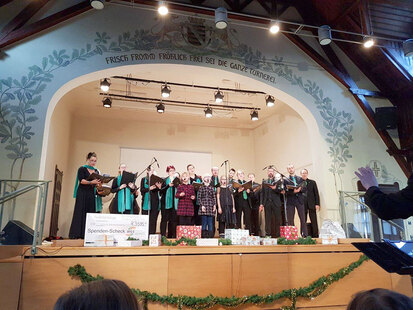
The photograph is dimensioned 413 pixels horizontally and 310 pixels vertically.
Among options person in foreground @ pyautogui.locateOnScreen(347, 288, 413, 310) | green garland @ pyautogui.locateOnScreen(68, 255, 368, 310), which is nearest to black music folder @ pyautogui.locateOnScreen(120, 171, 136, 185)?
green garland @ pyautogui.locateOnScreen(68, 255, 368, 310)

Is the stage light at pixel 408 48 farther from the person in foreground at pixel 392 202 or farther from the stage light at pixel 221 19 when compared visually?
the person in foreground at pixel 392 202

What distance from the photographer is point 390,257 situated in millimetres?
1816

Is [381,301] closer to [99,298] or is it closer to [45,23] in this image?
[99,298]

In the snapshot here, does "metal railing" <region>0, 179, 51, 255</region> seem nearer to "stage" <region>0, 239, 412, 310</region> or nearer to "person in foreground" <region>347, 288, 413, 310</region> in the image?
"stage" <region>0, 239, 412, 310</region>

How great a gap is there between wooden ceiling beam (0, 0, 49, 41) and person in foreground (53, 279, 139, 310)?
5742 millimetres

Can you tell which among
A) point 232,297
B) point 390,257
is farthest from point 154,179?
point 390,257

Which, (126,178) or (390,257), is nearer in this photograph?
(390,257)

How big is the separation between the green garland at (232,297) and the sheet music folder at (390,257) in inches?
95.3

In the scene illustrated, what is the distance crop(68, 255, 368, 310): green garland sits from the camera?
3.72 meters

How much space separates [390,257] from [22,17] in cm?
615

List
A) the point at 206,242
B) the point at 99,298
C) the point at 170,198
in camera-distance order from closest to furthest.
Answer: the point at 99,298 → the point at 206,242 → the point at 170,198

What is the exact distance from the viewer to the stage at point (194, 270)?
140 inches

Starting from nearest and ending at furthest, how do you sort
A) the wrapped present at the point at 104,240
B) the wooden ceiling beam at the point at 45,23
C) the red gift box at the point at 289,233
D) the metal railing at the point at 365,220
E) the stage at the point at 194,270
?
the stage at the point at 194,270
the wrapped present at the point at 104,240
the red gift box at the point at 289,233
the wooden ceiling beam at the point at 45,23
the metal railing at the point at 365,220

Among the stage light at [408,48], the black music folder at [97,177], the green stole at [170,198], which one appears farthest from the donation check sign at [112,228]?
the stage light at [408,48]
